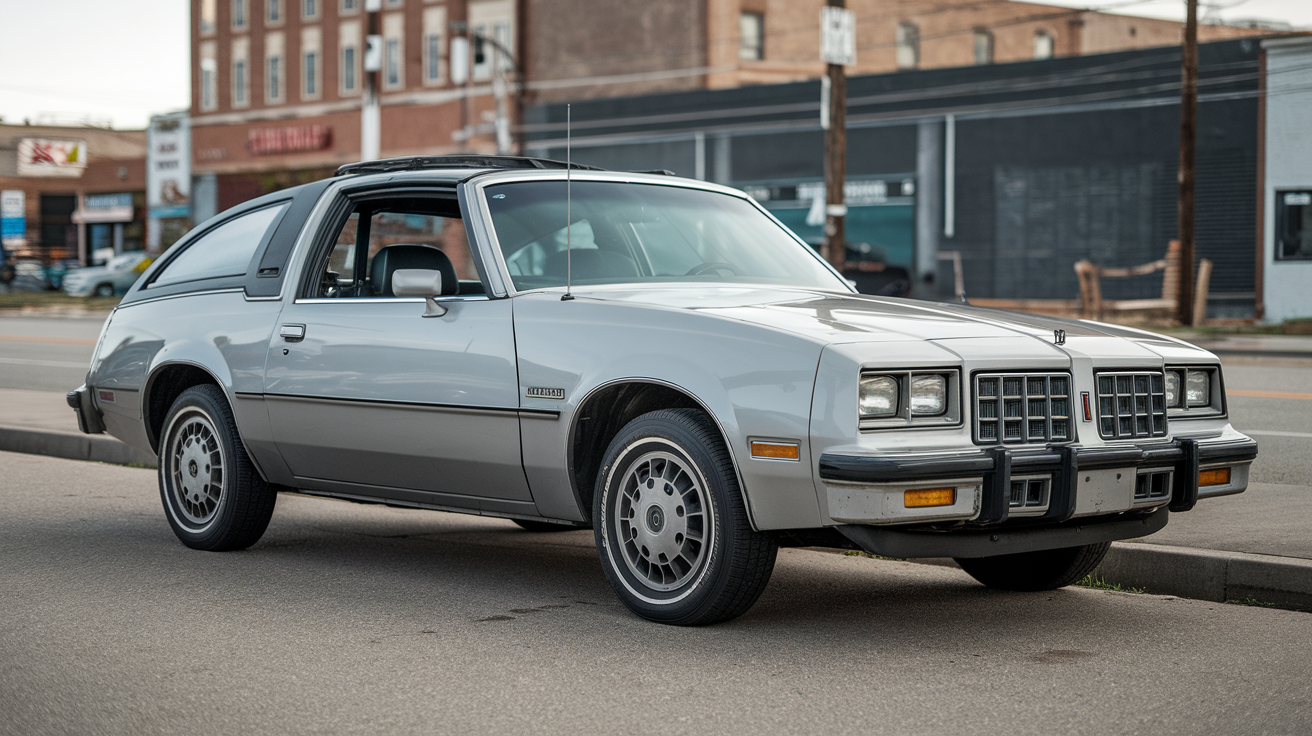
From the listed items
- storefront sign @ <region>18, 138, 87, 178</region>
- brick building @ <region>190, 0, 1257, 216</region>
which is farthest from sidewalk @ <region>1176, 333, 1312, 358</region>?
storefront sign @ <region>18, 138, 87, 178</region>

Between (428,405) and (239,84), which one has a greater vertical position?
(239,84)

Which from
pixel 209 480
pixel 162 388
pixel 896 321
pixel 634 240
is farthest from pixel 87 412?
pixel 896 321

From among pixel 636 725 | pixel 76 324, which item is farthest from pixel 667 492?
pixel 76 324

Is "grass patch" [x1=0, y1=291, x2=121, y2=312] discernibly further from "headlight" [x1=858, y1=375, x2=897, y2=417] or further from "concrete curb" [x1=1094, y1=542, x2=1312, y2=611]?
"headlight" [x1=858, y1=375, x2=897, y2=417]

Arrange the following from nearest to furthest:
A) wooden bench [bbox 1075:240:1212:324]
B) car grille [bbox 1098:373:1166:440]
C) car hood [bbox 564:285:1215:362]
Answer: car hood [bbox 564:285:1215:362], car grille [bbox 1098:373:1166:440], wooden bench [bbox 1075:240:1212:324]

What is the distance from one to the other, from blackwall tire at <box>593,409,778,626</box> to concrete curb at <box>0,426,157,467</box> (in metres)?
5.75

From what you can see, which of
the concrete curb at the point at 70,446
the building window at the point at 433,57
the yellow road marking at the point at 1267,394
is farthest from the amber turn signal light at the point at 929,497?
the building window at the point at 433,57

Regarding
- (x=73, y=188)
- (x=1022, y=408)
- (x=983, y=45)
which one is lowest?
(x=1022, y=408)

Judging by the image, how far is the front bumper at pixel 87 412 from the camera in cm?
733

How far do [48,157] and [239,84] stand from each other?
1343cm

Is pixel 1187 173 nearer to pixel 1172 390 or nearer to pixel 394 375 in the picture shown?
pixel 1172 390

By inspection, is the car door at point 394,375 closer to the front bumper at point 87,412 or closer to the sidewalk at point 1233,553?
the front bumper at point 87,412

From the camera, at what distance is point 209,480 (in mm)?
6633

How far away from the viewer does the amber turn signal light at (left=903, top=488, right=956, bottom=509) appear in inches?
172
